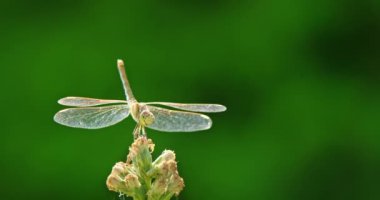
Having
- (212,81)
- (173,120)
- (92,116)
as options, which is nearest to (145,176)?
(173,120)

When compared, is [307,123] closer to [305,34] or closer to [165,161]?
[305,34]

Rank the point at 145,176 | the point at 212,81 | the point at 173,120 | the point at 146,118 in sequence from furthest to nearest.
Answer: the point at 212,81
the point at 173,120
the point at 146,118
the point at 145,176

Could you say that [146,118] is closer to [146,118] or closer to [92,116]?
[146,118]

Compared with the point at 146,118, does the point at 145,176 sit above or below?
below

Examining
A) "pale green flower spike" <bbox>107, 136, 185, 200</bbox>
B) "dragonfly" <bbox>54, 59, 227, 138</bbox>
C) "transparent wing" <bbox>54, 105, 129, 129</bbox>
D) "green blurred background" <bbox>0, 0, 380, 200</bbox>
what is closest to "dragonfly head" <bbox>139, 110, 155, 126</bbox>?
"dragonfly" <bbox>54, 59, 227, 138</bbox>

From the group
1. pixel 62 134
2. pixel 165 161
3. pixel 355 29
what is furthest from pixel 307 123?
pixel 165 161

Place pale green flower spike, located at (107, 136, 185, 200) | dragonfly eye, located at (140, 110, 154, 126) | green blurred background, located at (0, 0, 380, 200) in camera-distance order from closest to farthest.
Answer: pale green flower spike, located at (107, 136, 185, 200) < dragonfly eye, located at (140, 110, 154, 126) < green blurred background, located at (0, 0, 380, 200)

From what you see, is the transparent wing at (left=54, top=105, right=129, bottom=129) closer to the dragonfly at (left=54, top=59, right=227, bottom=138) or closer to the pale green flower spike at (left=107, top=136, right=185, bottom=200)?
the dragonfly at (left=54, top=59, right=227, bottom=138)
